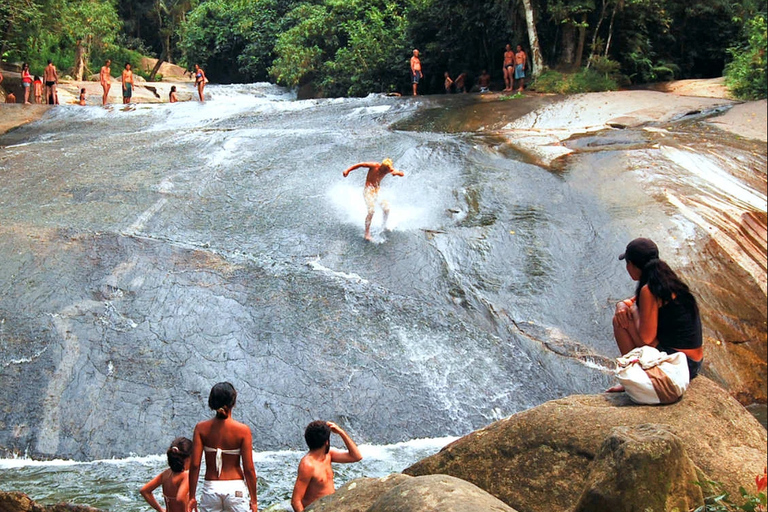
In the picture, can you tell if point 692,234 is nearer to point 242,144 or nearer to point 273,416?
point 273,416

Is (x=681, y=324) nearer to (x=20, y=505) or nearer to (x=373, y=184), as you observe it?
(x=20, y=505)

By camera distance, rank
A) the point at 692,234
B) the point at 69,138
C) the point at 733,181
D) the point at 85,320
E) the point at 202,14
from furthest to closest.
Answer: the point at 202,14, the point at 69,138, the point at 733,181, the point at 692,234, the point at 85,320

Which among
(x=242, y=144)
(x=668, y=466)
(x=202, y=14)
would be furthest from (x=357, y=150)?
Answer: (x=202, y=14)

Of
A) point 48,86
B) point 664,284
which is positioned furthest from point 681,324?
point 48,86

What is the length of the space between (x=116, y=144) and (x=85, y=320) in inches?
300

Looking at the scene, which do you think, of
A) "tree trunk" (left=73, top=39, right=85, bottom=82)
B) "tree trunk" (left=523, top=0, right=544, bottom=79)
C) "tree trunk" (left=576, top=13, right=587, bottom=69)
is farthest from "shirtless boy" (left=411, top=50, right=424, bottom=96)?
"tree trunk" (left=73, top=39, right=85, bottom=82)

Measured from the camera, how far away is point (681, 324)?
521 centimetres

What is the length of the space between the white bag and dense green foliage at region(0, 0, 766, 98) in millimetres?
13330

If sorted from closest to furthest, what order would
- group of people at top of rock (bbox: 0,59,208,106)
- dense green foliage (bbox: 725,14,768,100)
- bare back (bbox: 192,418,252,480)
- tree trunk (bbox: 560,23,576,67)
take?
bare back (bbox: 192,418,252,480), dense green foliage (bbox: 725,14,768,100), tree trunk (bbox: 560,23,576,67), group of people at top of rock (bbox: 0,59,208,106)

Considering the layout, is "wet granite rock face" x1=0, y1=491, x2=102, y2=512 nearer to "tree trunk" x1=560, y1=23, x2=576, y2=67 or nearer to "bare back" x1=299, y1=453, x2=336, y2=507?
"bare back" x1=299, y1=453, x2=336, y2=507

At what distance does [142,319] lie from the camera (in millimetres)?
9164

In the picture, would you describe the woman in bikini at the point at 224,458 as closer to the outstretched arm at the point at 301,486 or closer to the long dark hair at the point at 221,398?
the long dark hair at the point at 221,398

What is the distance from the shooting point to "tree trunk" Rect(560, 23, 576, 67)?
21.4m

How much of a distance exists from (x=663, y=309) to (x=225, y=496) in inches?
126
